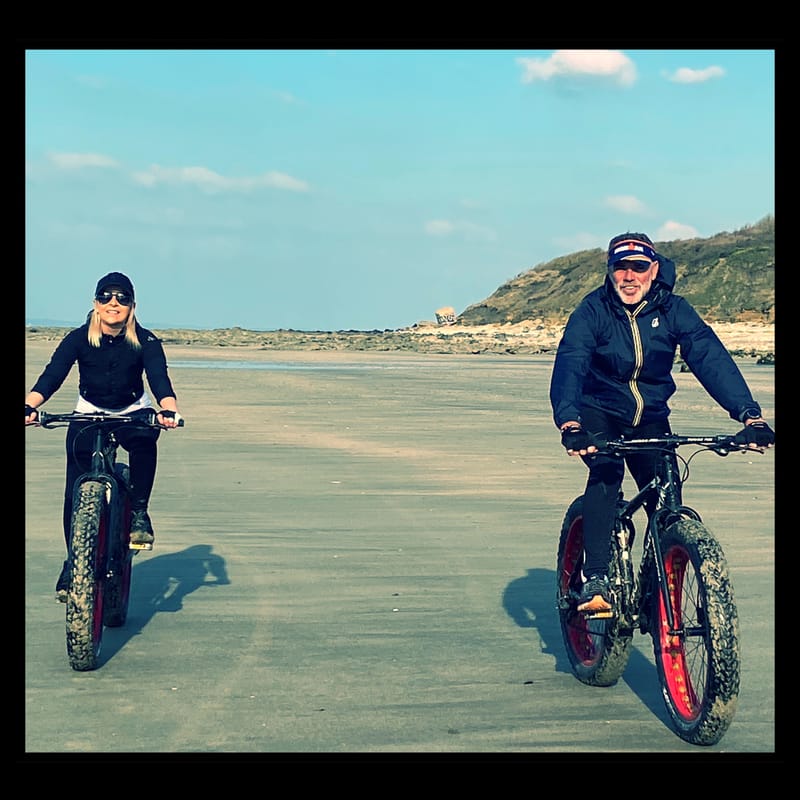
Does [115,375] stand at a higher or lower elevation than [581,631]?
higher

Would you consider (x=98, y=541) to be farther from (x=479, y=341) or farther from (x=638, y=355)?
(x=479, y=341)

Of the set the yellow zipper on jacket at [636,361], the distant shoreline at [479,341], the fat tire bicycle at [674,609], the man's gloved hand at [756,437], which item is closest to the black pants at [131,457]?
the fat tire bicycle at [674,609]

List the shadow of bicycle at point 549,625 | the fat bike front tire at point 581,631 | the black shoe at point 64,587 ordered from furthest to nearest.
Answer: the black shoe at point 64,587, the shadow of bicycle at point 549,625, the fat bike front tire at point 581,631

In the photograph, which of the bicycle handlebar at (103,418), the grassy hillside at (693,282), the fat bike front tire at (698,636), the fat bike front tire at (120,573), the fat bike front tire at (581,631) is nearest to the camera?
the fat bike front tire at (698,636)

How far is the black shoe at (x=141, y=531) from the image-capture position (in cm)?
807

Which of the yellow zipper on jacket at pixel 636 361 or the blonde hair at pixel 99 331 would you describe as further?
the blonde hair at pixel 99 331

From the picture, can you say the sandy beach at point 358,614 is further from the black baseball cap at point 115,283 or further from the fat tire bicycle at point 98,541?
the black baseball cap at point 115,283

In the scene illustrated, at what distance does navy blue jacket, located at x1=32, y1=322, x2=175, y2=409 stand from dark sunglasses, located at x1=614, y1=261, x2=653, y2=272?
8.76 feet

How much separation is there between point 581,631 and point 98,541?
8.13 feet

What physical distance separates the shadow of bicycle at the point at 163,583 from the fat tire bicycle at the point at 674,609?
2.53 metres

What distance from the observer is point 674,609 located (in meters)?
6.57

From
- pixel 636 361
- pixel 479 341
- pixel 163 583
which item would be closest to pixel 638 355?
pixel 636 361
